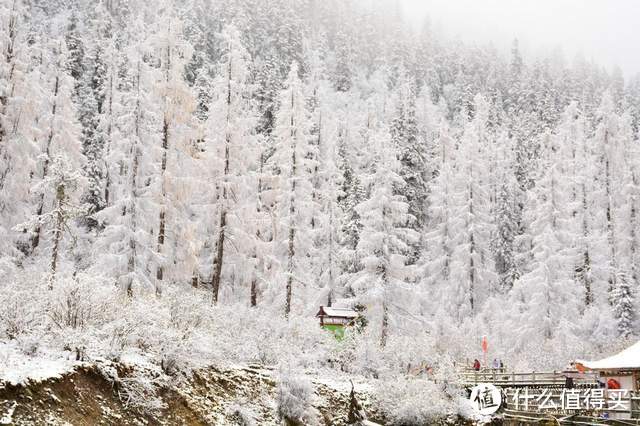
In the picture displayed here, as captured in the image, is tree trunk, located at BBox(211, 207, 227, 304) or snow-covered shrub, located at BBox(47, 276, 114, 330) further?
tree trunk, located at BBox(211, 207, 227, 304)

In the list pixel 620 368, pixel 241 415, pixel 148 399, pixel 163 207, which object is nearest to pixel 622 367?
pixel 620 368

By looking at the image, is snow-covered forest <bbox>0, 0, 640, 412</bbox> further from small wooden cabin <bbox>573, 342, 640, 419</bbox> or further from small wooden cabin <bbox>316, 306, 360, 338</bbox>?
small wooden cabin <bbox>573, 342, 640, 419</bbox>

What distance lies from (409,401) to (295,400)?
5082mm

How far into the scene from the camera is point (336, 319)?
101ft

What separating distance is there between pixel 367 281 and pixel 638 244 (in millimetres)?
24390

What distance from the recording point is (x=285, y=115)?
36.8 meters

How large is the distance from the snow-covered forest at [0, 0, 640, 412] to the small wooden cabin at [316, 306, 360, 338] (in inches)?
50.0

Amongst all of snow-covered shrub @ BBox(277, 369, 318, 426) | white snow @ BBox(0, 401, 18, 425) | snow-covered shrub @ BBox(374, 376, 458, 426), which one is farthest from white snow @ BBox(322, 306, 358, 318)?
white snow @ BBox(0, 401, 18, 425)

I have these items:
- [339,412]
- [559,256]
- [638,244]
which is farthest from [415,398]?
[638,244]

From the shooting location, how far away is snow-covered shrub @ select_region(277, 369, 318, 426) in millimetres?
18884

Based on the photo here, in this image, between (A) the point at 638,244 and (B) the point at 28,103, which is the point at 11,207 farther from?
(A) the point at 638,244

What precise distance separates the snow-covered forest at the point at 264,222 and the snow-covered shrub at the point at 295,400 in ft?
7.40

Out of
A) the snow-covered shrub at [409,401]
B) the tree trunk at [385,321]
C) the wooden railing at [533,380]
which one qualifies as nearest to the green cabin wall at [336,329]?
the tree trunk at [385,321]

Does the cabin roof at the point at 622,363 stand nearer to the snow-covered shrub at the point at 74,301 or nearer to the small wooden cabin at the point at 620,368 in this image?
the small wooden cabin at the point at 620,368
